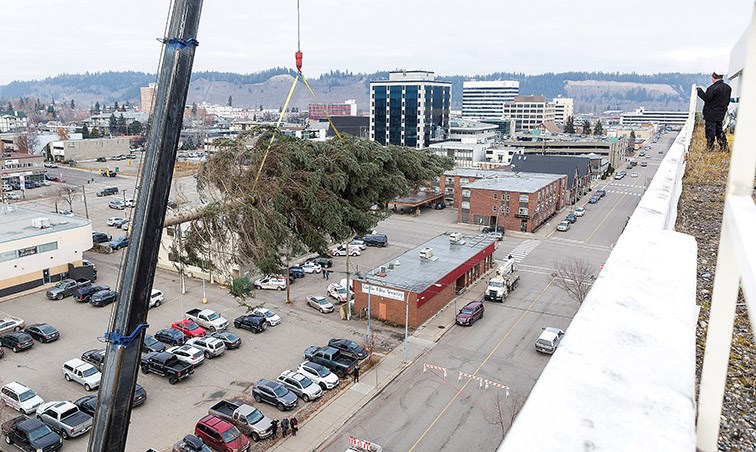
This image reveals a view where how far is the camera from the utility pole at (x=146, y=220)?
19.5 ft

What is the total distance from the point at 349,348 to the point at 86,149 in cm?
5748

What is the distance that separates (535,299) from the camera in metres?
20.4

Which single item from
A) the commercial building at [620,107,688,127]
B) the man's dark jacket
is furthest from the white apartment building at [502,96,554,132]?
the man's dark jacket

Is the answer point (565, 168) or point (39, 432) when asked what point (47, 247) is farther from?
point (565, 168)

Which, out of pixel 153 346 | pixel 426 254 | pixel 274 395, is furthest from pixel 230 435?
pixel 426 254

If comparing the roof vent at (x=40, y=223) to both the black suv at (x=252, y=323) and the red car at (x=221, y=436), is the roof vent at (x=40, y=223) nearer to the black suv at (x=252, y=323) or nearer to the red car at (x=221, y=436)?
the black suv at (x=252, y=323)

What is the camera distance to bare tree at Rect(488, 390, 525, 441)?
11.9 meters

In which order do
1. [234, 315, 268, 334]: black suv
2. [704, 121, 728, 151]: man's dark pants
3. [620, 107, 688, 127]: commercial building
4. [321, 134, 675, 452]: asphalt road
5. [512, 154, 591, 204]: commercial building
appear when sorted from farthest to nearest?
[620, 107, 688, 127]: commercial building < [512, 154, 591, 204]: commercial building < [234, 315, 268, 334]: black suv < [321, 134, 675, 452]: asphalt road < [704, 121, 728, 151]: man's dark pants

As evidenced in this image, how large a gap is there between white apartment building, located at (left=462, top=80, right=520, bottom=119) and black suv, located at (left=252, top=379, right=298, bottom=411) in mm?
108487

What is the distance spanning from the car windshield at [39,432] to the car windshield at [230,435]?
398cm

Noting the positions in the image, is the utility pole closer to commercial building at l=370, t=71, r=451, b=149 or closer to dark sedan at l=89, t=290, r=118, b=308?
dark sedan at l=89, t=290, r=118, b=308

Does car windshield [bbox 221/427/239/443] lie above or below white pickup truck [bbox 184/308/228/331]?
below

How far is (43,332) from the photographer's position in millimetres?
16750

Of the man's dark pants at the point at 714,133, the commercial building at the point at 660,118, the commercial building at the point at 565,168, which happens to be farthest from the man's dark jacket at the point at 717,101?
the commercial building at the point at 660,118
